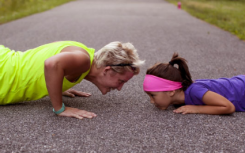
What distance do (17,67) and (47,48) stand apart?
36 cm

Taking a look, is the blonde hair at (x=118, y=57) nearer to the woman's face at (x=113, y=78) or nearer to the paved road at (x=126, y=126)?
the woman's face at (x=113, y=78)

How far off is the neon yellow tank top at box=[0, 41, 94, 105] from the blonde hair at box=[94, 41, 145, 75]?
0.18 m

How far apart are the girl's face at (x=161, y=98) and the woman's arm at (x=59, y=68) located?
2.47ft

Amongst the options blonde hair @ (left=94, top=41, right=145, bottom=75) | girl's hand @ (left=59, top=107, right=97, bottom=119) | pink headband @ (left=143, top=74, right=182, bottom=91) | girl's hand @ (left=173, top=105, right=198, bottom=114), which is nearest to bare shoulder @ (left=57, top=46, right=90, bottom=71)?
blonde hair @ (left=94, top=41, right=145, bottom=75)

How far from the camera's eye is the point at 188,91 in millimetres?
2951

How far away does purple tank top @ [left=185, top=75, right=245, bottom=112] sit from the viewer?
9.62 feet

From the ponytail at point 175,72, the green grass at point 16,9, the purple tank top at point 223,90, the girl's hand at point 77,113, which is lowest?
the green grass at point 16,9

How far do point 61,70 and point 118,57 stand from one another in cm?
54

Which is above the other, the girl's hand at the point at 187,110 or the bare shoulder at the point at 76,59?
the bare shoulder at the point at 76,59

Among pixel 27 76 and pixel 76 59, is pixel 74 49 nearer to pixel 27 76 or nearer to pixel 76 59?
pixel 76 59

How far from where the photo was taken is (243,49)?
6152 mm

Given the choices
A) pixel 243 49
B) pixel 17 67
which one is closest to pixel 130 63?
pixel 17 67

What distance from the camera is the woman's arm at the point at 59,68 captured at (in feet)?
8.40

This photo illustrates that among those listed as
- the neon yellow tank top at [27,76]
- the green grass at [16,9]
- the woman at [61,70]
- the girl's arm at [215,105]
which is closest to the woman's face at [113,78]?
the woman at [61,70]
